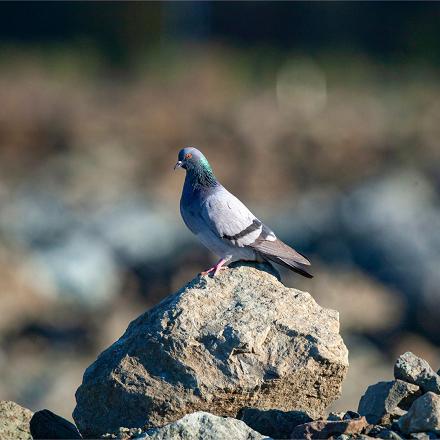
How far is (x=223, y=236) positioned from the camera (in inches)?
303

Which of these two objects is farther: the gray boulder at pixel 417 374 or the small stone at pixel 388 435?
the gray boulder at pixel 417 374

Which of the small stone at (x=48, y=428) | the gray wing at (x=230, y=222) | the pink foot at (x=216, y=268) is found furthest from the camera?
the gray wing at (x=230, y=222)

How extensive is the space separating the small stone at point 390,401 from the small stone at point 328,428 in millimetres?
379

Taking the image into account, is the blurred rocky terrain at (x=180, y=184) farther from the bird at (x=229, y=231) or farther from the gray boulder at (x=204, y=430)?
the gray boulder at (x=204, y=430)

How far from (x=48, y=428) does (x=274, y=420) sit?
4.65 feet

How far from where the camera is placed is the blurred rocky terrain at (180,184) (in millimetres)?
15609

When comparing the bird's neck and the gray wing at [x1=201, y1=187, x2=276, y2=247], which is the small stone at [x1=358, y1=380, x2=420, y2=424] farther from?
the bird's neck

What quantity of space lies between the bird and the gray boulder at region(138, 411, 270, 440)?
157 centimetres

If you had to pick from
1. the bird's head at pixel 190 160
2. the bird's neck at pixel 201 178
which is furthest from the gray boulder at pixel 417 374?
the bird's head at pixel 190 160

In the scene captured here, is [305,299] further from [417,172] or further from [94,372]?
[417,172]

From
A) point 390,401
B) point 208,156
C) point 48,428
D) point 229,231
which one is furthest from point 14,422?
point 208,156

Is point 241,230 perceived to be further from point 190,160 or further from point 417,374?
point 417,374

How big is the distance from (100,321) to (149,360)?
364 inches

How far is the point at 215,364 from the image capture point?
6.58 metres
